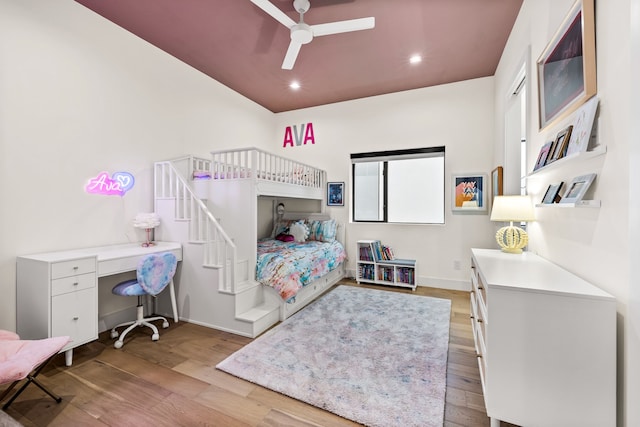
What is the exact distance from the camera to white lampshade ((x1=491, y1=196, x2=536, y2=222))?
6.77 ft

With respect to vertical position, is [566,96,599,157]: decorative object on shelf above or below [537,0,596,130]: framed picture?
below

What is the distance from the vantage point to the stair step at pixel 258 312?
8.28 ft

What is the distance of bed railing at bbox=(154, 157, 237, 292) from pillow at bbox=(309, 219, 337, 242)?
1.74 meters

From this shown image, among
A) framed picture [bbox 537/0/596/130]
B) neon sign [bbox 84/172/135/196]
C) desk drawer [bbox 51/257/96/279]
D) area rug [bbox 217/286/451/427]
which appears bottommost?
area rug [bbox 217/286/451/427]

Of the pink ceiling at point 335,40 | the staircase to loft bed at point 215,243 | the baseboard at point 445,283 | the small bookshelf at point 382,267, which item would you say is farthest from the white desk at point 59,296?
the baseboard at point 445,283

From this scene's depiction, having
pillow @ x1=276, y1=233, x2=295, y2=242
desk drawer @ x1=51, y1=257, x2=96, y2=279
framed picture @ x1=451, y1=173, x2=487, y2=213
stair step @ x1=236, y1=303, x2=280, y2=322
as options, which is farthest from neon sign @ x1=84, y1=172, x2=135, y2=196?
framed picture @ x1=451, y1=173, x2=487, y2=213

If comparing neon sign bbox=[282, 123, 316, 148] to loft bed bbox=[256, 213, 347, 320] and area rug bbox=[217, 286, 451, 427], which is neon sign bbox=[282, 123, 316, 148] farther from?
area rug bbox=[217, 286, 451, 427]

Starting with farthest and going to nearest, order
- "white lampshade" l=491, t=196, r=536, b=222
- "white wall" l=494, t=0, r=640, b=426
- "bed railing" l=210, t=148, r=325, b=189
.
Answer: "bed railing" l=210, t=148, r=325, b=189, "white lampshade" l=491, t=196, r=536, b=222, "white wall" l=494, t=0, r=640, b=426

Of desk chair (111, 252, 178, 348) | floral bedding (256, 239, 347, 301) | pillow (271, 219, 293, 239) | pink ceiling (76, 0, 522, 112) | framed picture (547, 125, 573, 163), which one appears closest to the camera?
framed picture (547, 125, 573, 163)

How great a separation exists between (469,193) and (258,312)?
327 cm

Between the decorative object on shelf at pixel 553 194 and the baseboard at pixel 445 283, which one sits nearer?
the decorative object on shelf at pixel 553 194

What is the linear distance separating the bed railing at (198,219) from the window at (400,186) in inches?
101

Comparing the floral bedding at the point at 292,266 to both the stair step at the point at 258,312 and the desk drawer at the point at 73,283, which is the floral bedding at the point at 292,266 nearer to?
the stair step at the point at 258,312

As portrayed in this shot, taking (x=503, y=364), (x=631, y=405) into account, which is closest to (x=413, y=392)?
(x=503, y=364)
